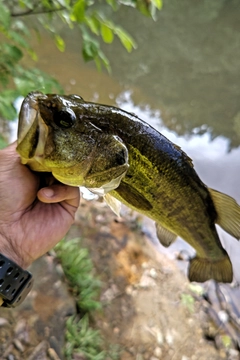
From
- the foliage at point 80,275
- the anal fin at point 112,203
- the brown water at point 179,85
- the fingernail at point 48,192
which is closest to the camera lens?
the fingernail at point 48,192

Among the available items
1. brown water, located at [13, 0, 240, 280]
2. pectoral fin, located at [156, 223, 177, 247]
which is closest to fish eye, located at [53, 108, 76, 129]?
pectoral fin, located at [156, 223, 177, 247]

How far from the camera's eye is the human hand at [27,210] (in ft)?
4.62

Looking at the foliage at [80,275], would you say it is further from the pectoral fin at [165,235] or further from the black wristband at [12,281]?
the black wristband at [12,281]

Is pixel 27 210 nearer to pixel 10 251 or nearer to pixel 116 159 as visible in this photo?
pixel 10 251

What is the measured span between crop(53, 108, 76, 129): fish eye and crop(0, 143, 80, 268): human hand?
12.0 inches

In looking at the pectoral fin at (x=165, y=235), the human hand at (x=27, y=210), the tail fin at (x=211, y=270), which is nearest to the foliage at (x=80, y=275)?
the tail fin at (x=211, y=270)

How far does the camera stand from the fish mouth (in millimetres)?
1121

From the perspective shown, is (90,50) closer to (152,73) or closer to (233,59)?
(152,73)

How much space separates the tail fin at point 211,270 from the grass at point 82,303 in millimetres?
1025

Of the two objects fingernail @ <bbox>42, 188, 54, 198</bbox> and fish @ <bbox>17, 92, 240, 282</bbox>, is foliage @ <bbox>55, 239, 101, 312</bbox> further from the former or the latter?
fingernail @ <bbox>42, 188, 54, 198</bbox>

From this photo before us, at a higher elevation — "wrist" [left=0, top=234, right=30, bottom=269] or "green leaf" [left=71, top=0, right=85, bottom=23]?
"green leaf" [left=71, top=0, right=85, bottom=23]

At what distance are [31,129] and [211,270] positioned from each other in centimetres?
148

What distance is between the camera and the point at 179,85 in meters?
8.14

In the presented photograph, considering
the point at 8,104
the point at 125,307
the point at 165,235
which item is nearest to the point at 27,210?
the point at 8,104
